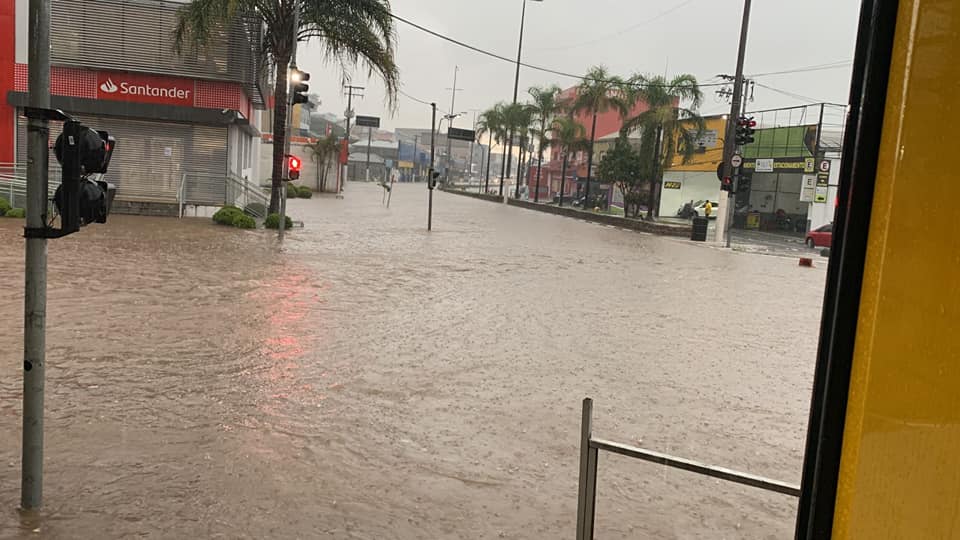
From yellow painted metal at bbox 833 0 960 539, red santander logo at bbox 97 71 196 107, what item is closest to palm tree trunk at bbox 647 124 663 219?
red santander logo at bbox 97 71 196 107

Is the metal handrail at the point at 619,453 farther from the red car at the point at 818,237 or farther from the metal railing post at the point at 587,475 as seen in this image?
the red car at the point at 818,237

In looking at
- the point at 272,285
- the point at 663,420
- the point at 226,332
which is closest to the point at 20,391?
the point at 226,332

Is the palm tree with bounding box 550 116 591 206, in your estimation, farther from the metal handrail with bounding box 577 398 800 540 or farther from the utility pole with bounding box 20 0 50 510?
the metal handrail with bounding box 577 398 800 540

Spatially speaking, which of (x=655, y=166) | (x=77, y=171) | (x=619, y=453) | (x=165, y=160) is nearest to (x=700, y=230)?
(x=655, y=166)

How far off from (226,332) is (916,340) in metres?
7.73

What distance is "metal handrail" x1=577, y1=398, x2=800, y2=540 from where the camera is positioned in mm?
2330

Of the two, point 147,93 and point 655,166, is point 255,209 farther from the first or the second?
point 655,166

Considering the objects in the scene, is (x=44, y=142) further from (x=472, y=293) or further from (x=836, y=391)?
(x=472, y=293)

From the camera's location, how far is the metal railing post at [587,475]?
2.57 metres

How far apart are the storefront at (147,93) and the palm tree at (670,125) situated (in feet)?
58.2

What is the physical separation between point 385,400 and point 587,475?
3.59 metres

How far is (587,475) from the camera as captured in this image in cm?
269

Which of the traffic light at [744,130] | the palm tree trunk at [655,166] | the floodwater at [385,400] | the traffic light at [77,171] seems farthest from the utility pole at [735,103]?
the traffic light at [77,171]

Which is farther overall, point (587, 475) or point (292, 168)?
point (292, 168)
